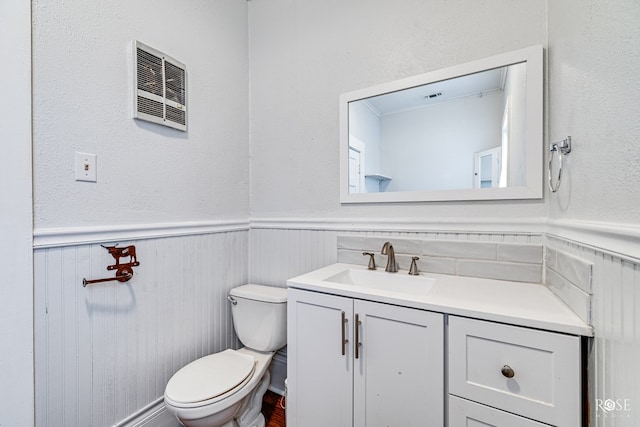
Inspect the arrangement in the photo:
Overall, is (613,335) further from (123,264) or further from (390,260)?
(123,264)

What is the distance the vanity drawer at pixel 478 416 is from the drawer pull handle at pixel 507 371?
0.38 feet

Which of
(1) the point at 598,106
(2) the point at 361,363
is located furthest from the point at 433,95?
(2) the point at 361,363

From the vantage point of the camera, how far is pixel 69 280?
1.05 m

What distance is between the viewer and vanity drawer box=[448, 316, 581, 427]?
0.72 metres

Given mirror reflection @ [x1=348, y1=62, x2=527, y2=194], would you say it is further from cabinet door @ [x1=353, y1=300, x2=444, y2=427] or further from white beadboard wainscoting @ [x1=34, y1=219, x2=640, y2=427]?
cabinet door @ [x1=353, y1=300, x2=444, y2=427]

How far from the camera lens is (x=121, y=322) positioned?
1.21 metres

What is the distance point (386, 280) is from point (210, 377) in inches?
37.8

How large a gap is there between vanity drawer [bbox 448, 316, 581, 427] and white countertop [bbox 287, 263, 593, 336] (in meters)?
0.03

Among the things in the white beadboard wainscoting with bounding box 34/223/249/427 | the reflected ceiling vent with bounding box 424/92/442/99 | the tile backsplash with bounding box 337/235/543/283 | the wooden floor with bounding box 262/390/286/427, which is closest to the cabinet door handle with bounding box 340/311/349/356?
the tile backsplash with bounding box 337/235/543/283

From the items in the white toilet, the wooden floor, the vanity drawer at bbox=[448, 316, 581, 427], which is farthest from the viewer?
the wooden floor

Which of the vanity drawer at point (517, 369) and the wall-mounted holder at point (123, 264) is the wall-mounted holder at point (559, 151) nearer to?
the vanity drawer at point (517, 369)

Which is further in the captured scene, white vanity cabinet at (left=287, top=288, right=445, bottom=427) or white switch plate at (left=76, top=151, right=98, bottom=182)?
white switch plate at (left=76, top=151, right=98, bottom=182)

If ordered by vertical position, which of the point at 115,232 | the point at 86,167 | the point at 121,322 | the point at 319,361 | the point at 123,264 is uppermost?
the point at 86,167

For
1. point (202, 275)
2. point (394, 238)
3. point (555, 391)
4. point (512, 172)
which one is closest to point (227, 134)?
point (202, 275)
